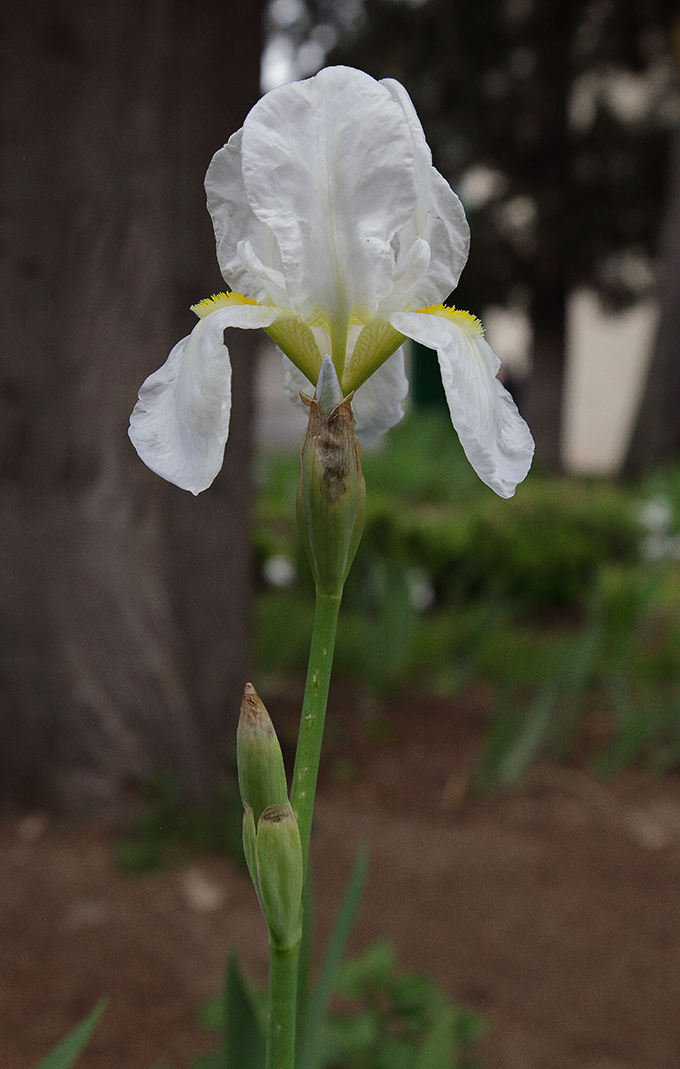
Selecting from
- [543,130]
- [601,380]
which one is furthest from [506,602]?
[601,380]

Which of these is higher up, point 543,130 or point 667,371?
point 543,130

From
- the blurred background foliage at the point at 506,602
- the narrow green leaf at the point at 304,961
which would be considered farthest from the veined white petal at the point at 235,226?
the blurred background foliage at the point at 506,602

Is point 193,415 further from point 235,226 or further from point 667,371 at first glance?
point 667,371

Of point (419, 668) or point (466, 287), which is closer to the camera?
point (419, 668)

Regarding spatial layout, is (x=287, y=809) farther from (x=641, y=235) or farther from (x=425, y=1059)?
(x=641, y=235)

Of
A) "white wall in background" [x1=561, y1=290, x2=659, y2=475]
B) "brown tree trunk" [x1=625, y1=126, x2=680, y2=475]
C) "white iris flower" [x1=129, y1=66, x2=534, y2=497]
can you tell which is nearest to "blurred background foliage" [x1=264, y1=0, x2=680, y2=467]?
"brown tree trunk" [x1=625, y1=126, x2=680, y2=475]

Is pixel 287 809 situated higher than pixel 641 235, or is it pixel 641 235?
pixel 641 235

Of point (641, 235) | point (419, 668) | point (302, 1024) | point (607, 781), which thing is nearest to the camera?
point (302, 1024)

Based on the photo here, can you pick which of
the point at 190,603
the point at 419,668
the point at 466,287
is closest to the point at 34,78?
the point at 190,603
